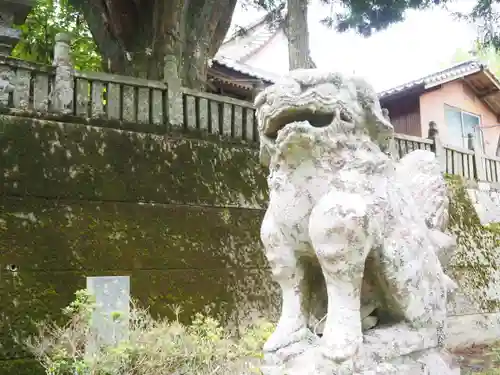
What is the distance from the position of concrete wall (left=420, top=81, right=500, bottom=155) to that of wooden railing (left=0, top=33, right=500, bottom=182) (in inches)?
288

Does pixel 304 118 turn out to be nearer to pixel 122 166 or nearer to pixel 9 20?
pixel 122 166

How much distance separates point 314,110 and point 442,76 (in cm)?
1050

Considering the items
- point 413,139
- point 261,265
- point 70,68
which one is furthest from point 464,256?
point 70,68

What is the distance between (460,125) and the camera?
1288 cm

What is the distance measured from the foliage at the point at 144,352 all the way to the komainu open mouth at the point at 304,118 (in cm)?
162

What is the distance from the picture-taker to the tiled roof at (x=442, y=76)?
1132 cm

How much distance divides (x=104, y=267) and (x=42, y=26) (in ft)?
20.3

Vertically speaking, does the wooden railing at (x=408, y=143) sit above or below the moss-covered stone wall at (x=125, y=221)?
above

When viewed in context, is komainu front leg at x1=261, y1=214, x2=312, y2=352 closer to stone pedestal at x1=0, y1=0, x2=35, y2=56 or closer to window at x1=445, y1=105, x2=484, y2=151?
stone pedestal at x1=0, y1=0, x2=35, y2=56

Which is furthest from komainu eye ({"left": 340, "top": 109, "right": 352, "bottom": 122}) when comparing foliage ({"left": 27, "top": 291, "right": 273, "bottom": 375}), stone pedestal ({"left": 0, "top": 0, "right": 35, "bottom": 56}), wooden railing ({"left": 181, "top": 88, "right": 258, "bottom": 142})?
stone pedestal ({"left": 0, "top": 0, "right": 35, "bottom": 56})

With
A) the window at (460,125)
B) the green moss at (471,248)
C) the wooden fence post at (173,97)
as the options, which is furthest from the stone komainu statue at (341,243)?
the window at (460,125)

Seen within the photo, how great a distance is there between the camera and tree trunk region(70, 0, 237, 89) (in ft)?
20.4

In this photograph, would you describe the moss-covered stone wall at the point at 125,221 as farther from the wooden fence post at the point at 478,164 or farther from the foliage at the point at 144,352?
the wooden fence post at the point at 478,164

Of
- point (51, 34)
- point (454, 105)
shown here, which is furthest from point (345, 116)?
point (454, 105)
